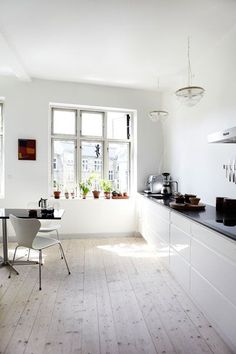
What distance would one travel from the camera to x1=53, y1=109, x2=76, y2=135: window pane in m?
4.79

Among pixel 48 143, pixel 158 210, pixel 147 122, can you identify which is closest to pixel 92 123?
pixel 48 143

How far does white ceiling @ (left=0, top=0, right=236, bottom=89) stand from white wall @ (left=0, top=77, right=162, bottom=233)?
0.40 metres

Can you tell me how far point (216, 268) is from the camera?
1.86 meters

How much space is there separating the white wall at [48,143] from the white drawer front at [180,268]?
207 centimetres

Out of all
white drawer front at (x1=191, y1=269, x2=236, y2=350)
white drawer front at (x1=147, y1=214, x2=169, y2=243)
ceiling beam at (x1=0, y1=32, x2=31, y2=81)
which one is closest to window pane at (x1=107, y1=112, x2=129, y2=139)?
ceiling beam at (x1=0, y1=32, x2=31, y2=81)

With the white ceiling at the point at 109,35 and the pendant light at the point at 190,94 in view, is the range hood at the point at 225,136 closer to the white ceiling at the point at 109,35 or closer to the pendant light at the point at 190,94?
the pendant light at the point at 190,94

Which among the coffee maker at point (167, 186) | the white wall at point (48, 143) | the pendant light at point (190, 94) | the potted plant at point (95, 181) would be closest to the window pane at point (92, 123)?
the white wall at point (48, 143)

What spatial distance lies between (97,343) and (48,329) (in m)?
0.44

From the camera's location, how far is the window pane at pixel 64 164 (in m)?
4.77

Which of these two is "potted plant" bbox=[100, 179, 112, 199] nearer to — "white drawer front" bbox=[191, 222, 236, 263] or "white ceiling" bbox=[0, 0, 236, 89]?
"white ceiling" bbox=[0, 0, 236, 89]

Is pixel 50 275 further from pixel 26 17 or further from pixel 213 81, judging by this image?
pixel 213 81

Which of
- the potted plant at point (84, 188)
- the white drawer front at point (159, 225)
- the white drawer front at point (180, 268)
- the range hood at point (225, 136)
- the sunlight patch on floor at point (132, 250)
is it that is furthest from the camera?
the potted plant at point (84, 188)

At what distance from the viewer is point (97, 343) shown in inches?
72.3

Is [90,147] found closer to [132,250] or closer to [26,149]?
[26,149]
